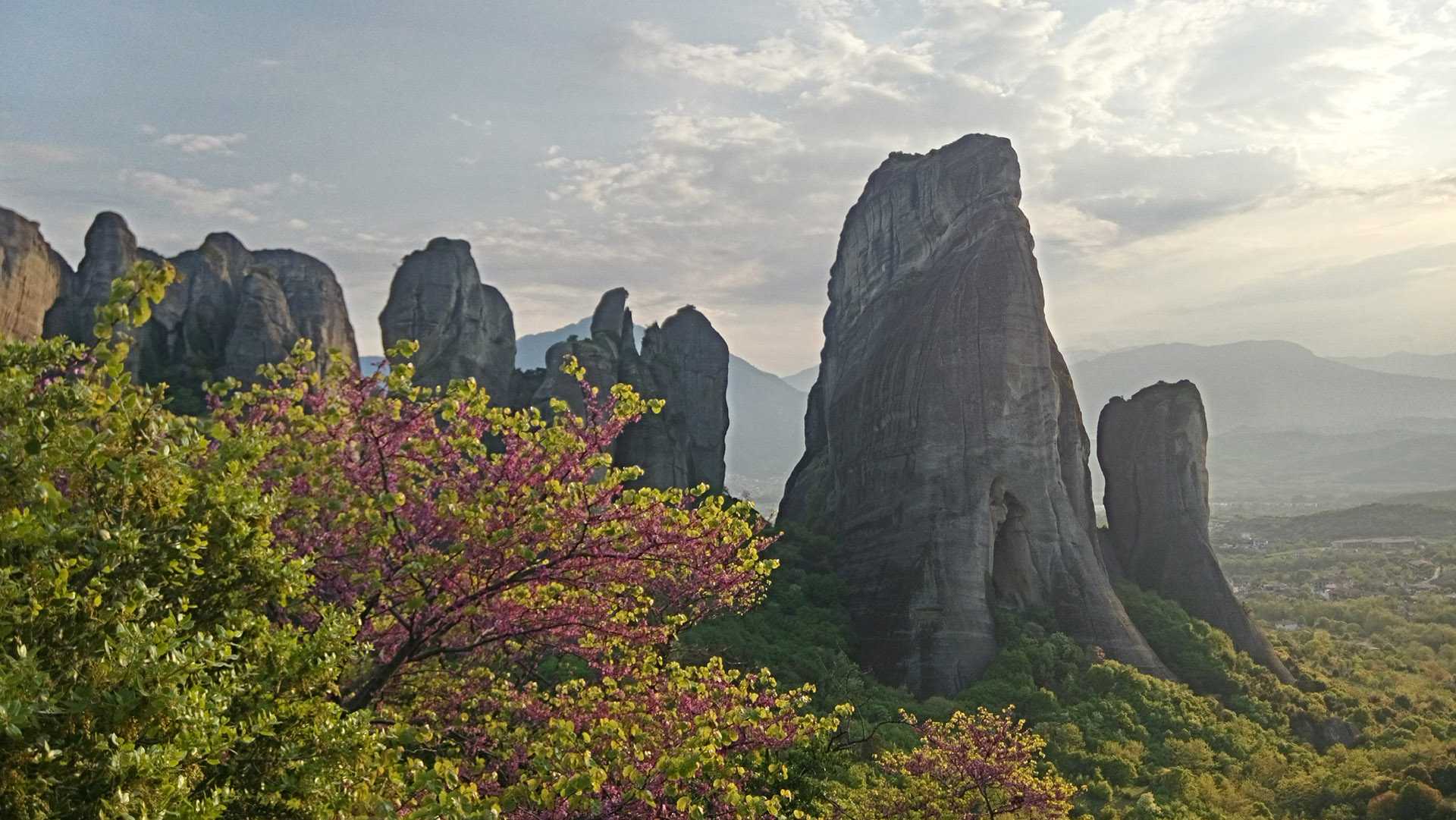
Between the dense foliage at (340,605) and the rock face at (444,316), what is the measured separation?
48.7m

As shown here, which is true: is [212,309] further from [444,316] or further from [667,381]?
[667,381]

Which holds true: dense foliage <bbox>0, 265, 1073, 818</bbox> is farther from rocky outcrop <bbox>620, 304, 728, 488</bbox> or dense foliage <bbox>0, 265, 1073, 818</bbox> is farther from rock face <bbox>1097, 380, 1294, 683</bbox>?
rocky outcrop <bbox>620, 304, 728, 488</bbox>

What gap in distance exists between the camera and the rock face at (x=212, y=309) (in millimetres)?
53594

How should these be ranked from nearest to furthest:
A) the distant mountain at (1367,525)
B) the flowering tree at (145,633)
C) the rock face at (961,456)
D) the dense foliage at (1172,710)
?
the flowering tree at (145,633)
the dense foliage at (1172,710)
the rock face at (961,456)
the distant mountain at (1367,525)

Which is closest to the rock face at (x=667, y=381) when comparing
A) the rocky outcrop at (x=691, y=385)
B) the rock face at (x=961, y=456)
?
the rocky outcrop at (x=691, y=385)

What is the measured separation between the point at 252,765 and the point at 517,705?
385 centimetres

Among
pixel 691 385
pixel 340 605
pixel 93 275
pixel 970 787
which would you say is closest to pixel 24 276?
pixel 93 275

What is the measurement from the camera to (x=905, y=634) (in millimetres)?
43094

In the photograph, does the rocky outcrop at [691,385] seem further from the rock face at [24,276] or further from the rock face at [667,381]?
the rock face at [24,276]

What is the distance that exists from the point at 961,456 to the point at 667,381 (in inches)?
1215

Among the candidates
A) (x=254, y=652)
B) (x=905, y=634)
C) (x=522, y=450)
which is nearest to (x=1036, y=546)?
(x=905, y=634)

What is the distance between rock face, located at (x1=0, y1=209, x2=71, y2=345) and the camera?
49344 mm

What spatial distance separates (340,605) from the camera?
9711 millimetres

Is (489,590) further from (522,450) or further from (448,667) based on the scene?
(448,667)
